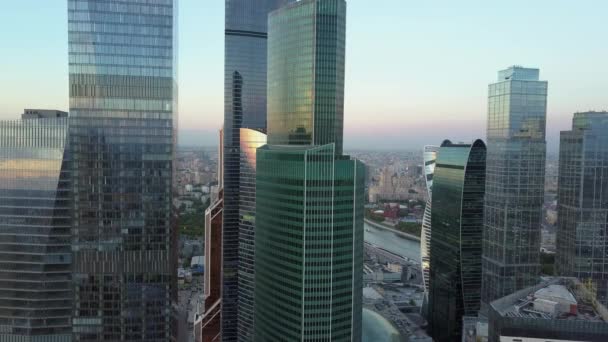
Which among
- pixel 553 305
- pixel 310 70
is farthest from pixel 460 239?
pixel 310 70

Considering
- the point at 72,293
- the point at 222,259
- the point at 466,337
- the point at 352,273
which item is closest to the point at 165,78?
the point at 72,293

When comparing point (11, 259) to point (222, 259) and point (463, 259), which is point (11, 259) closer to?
point (222, 259)

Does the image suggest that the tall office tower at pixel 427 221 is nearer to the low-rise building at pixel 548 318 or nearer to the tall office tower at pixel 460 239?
the tall office tower at pixel 460 239

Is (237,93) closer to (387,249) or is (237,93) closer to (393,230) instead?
(387,249)

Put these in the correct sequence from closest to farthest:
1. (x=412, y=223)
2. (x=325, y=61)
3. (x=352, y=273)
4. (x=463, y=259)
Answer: (x=352, y=273)
(x=325, y=61)
(x=463, y=259)
(x=412, y=223)

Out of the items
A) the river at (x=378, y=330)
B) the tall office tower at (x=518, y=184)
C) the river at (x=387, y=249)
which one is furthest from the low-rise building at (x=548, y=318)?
the tall office tower at (x=518, y=184)
